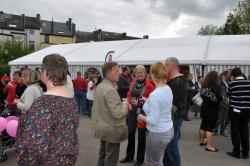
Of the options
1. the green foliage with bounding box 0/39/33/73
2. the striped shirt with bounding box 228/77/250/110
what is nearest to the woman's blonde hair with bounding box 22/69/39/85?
the striped shirt with bounding box 228/77/250/110

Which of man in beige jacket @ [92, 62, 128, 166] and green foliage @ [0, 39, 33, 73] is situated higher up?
green foliage @ [0, 39, 33, 73]

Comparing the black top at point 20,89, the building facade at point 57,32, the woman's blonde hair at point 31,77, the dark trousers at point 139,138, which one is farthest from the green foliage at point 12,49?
the woman's blonde hair at point 31,77

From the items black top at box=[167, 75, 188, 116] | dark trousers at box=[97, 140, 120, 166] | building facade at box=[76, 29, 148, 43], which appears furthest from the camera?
building facade at box=[76, 29, 148, 43]

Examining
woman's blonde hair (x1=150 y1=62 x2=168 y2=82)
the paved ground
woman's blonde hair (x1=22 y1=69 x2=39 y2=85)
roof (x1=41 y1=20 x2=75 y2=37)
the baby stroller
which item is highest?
roof (x1=41 y1=20 x2=75 y2=37)

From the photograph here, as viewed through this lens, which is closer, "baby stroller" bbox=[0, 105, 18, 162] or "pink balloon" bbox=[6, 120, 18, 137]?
"pink balloon" bbox=[6, 120, 18, 137]

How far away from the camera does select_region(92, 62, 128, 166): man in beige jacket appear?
429 centimetres

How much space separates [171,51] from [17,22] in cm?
5386

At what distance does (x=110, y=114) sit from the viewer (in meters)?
4.38

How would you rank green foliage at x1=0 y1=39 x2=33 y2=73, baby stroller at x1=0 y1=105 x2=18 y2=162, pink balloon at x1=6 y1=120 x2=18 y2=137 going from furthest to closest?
green foliage at x1=0 y1=39 x2=33 y2=73 → baby stroller at x1=0 y1=105 x2=18 y2=162 → pink balloon at x1=6 y1=120 x2=18 y2=137

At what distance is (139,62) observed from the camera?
A: 45.9ft

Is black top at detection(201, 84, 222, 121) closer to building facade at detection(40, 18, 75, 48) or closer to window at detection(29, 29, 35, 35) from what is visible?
window at detection(29, 29, 35, 35)

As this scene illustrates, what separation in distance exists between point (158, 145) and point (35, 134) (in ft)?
6.70

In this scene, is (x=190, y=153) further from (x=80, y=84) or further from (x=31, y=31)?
(x=31, y=31)

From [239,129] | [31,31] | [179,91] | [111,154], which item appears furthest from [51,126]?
[31,31]
